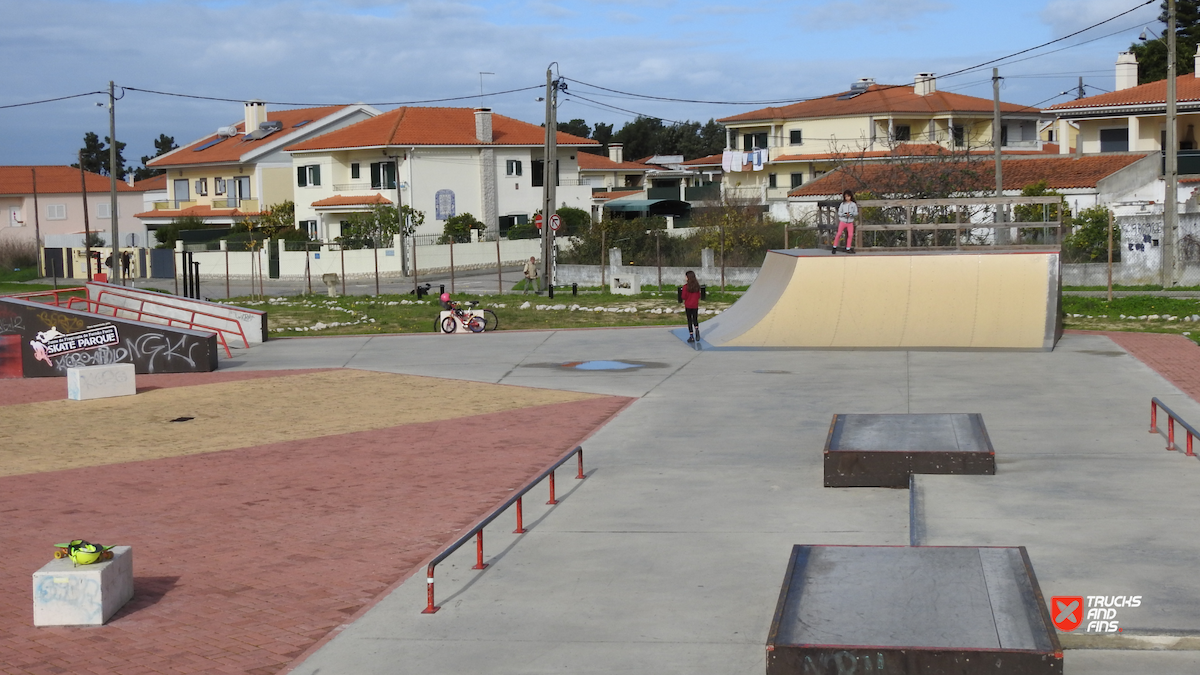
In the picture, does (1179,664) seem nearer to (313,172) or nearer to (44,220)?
(313,172)

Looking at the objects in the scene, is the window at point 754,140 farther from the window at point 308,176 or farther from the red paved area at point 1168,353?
the red paved area at point 1168,353

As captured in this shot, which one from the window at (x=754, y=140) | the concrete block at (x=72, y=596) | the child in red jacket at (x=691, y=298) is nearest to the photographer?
the concrete block at (x=72, y=596)

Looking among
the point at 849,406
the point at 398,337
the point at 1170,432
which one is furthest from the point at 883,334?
the point at 398,337

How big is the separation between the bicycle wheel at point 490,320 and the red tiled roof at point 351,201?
34.5 m

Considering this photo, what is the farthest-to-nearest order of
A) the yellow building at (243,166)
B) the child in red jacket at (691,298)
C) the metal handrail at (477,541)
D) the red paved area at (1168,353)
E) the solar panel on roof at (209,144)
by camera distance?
1. the solar panel on roof at (209,144)
2. the yellow building at (243,166)
3. the child in red jacket at (691,298)
4. the red paved area at (1168,353)
5. the metal handrail at (477,541)

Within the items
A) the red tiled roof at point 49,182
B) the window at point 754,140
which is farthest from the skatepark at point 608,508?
the red tiled roof at point 49,182

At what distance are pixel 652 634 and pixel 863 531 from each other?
9.68 ft

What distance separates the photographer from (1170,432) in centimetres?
1210

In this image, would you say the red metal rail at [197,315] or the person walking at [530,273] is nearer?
the red metal rail at [197,315]

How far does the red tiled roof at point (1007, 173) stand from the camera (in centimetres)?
3994

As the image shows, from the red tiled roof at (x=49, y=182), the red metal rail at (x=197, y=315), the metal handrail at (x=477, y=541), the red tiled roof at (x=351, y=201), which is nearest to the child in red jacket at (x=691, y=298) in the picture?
the red metal rail at (x=197, y=315)

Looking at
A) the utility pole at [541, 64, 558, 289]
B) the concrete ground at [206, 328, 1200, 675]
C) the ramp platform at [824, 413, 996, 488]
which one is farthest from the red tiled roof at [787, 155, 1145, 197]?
the ramp platform at [824, 413, 996, 488]

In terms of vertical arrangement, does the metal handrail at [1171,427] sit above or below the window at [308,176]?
below

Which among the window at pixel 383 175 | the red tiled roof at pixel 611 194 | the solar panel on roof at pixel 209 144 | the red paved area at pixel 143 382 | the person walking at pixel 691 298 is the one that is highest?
the solar panel on roof at pixel 209 144
